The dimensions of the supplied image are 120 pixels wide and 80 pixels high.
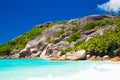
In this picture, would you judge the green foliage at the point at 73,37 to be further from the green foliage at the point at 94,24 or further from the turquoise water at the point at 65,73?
the turquoise water at the point at 65,73

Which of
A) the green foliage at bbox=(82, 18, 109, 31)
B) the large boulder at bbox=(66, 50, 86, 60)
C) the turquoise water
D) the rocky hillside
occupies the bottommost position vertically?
the turquoise water

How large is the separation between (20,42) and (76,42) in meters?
32.7

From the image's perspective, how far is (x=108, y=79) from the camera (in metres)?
15.5

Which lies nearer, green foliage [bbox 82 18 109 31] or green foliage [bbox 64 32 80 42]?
green foliage [bbox 64 32 80 42]

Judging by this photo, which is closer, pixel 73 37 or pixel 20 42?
pixel 73 37

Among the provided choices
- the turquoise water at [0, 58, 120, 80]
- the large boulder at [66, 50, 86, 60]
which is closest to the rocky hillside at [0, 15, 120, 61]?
the large boulder at [66, 50, 86, 60]

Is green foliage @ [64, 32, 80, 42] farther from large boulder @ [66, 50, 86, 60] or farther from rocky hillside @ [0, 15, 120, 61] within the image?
large boulder @ [66, 50, 86, 60]

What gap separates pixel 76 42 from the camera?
5772 centimetres

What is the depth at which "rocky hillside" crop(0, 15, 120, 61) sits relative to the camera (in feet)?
145

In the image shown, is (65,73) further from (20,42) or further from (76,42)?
(20,42)

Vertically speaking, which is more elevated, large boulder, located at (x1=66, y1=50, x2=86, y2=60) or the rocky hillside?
the rocky hillside

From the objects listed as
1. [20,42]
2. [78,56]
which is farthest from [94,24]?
[78,56]

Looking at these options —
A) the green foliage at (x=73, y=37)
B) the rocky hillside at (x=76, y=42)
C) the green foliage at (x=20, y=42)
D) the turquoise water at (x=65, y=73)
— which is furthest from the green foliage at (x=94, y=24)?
the turquoise water at (x=65, y=73)

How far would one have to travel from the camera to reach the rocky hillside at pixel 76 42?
44.1m
